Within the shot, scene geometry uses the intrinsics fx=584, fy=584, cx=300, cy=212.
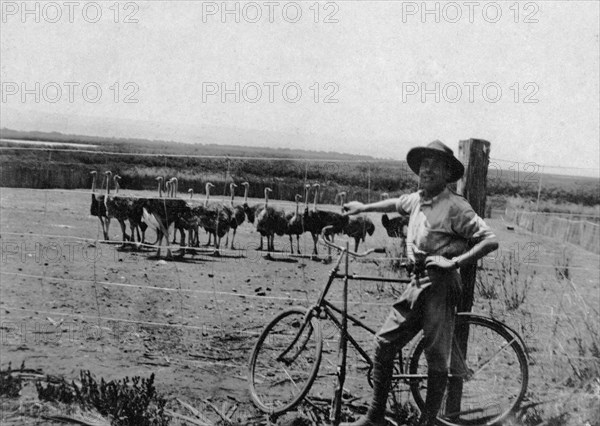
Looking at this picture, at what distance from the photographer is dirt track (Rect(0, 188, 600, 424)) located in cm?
516

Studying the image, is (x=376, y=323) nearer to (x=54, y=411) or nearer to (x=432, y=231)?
(x=432, y=231)

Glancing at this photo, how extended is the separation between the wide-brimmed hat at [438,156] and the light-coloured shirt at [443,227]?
0.18m

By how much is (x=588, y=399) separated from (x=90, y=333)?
15.0 ft

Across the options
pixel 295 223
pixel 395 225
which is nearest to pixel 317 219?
pixel 295 223

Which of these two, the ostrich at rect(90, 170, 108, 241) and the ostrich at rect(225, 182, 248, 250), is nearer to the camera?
the ostrich at rect(225, 182, 248, 250)

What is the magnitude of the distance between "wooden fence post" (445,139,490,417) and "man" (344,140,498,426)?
30 cm

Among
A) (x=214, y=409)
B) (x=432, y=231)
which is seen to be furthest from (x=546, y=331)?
(x=214, y=409)

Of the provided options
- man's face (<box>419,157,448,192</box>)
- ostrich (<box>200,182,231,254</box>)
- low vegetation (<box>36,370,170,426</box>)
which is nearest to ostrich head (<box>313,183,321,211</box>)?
ostrich (<box>200,182,231,254</box>)

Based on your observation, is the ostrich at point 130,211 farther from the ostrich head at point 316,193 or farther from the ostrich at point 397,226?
the ostrich at point 397,226

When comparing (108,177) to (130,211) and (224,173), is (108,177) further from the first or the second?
(224,173)

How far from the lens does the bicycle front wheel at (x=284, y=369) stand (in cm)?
434

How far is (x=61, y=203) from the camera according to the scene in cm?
671

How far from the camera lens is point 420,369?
5.21 metres

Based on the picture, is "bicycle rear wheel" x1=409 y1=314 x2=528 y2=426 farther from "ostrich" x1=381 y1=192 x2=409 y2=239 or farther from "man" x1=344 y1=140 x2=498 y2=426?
"ostrich" x1=381 y1=192 x2=409 y2=239
